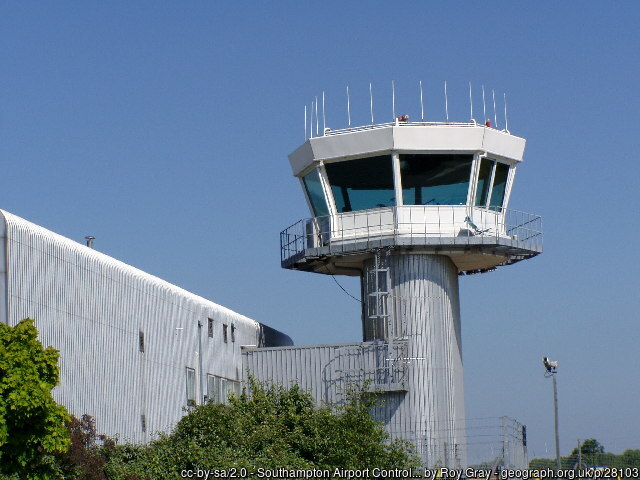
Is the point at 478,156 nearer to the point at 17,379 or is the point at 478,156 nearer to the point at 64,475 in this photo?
the point at 64,475

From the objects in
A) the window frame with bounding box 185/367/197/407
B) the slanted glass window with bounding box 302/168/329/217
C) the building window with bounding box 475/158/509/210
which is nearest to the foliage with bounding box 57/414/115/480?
the window frame with bounding box 185/367/197/407

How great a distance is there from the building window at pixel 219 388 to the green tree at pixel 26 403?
18041 mm

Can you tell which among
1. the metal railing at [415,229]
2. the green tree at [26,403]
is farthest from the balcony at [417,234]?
the green tree at [26,403]

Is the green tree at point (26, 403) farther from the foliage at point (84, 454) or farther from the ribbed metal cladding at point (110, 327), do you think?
the foliage at point (84, 454)

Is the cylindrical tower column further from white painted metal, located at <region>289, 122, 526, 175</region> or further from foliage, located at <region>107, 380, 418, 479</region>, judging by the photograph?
white painted metal, located at <region>289, 122, 526, 175</region>

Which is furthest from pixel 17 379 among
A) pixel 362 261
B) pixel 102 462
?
pixel 362 261

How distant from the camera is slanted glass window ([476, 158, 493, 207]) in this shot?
4072cm

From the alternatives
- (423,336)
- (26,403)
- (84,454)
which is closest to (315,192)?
(423,336)

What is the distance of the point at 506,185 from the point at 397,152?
194 inches

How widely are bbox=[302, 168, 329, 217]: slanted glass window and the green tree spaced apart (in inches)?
791

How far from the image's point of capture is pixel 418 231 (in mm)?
40219

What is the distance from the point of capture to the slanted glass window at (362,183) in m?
40.4

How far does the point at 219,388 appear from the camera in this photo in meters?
41.4

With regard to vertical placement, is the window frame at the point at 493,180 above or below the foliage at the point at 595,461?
above
